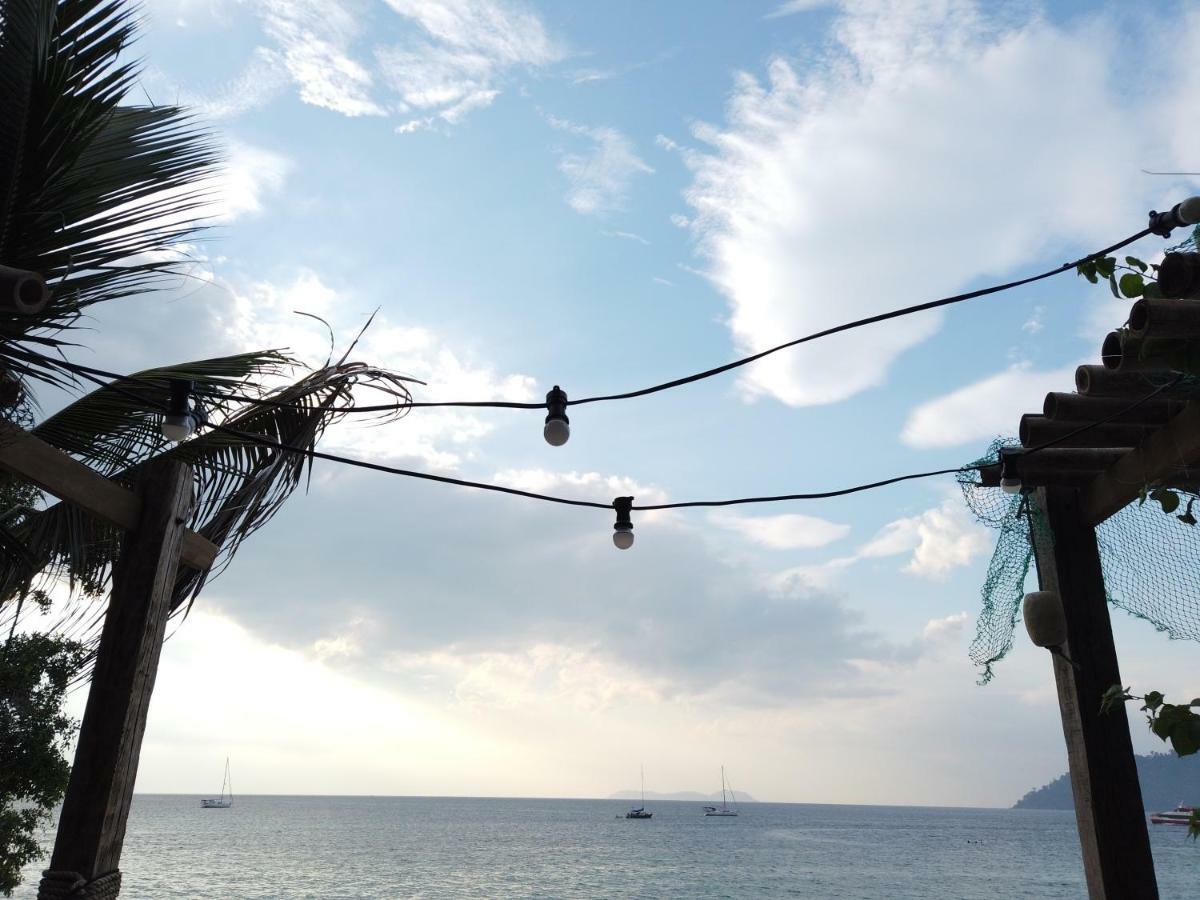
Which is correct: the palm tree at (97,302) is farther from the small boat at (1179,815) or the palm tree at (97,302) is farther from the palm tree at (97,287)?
the small boat at (1179,815)

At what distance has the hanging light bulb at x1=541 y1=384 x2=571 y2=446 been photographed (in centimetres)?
339

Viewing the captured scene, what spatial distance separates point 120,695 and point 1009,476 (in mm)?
3479

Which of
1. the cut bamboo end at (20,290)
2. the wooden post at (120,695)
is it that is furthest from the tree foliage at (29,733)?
the cut bamboo end at (20,290)

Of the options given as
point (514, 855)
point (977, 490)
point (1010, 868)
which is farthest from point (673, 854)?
point (977, 490)

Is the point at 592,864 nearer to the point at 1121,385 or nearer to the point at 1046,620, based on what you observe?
the point at 1046,620

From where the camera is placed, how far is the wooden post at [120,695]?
3.05m

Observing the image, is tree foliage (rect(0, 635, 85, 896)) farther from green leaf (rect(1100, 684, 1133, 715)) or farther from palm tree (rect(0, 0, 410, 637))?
green leaf (rect(1100, 684, 1133, 715))

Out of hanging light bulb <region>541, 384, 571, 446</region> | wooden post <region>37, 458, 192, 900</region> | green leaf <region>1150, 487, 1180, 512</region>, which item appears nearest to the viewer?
green leaf <region>1150, 487, 1180, 512</region>

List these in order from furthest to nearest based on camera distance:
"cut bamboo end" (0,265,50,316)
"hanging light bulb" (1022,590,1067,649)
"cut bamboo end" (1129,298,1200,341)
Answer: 1. "hanging light bulb" (1022,590,1067,649)
2. "cut bamboo end" (1129,298,1200,341)
3. "cut bamboo end" (0,265,50,316)

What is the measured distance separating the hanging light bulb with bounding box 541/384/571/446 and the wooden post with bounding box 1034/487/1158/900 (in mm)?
2104

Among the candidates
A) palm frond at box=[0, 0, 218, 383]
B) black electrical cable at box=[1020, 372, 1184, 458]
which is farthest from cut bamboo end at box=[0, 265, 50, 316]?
black electrical cable at box=[1020, 372, 1184, 458]

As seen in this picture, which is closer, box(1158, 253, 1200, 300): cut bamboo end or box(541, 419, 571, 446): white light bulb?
box(1158, 253, 1200, 300): cut bamboo end

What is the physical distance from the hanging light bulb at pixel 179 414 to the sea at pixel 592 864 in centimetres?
3651

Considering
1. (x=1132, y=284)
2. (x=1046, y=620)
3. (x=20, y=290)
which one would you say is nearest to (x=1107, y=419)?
(x=1132, y=284)
